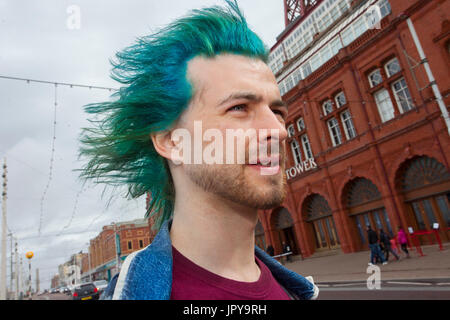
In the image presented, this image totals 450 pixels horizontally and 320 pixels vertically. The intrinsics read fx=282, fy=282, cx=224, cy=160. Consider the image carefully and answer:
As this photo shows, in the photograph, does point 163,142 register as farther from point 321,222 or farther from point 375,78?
point 321,222

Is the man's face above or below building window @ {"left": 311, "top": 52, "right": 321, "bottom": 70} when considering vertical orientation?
below

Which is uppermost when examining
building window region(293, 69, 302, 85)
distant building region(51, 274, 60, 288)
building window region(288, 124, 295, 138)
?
building window region(293, 69, 302, 85)

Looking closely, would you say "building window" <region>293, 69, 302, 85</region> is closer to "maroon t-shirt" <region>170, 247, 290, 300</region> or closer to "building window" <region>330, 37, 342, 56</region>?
"building window" <region>330, 37, 342, 56</region>

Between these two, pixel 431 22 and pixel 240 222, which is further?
pixel 431 22

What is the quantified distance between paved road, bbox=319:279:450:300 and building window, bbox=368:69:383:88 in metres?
12.1

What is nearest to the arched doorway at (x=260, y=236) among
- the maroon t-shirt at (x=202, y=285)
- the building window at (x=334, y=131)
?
the building window at (x=334, y=131)

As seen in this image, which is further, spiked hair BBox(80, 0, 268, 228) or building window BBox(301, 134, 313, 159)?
building window BBox(301, 134, 313, 159)

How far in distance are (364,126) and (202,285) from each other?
17347 mm

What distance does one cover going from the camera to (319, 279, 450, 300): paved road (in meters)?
5.25

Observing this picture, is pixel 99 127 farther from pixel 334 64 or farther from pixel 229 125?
pixel 334 64

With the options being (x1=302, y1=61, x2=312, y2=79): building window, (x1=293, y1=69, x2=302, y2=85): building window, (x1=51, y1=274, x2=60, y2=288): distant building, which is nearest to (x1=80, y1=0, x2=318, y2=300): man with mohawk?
(x1=302, y1=61, x2=312, y2=79): building window
